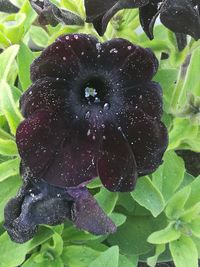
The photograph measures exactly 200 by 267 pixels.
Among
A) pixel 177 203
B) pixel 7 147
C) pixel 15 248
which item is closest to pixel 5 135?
pixel 7 147

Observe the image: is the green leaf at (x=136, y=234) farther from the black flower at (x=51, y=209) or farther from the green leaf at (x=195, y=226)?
the black flower at (x=51, y=209)

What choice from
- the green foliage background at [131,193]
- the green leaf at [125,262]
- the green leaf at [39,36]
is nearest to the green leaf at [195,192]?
the green foliage background at [131,193]

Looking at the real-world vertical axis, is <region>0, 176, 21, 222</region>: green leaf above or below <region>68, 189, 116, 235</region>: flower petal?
below

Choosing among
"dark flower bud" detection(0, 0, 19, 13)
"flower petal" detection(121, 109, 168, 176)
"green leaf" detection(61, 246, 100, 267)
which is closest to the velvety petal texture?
"flower petal" detection(121, 109, 168, 176)

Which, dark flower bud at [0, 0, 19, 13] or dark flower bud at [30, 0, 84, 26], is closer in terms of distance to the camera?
Answer: dark flower bud at [30, 0, 84, 26]

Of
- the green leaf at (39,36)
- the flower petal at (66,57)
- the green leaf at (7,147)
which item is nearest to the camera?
the flower petal at (66,57)

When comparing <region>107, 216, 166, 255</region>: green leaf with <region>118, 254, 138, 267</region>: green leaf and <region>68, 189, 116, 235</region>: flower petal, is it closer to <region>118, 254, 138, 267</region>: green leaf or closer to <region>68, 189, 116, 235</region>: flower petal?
<region>118, 254, 138, 267</region>: green leaf

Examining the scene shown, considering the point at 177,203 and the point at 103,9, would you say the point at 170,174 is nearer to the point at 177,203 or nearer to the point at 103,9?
the point at 177,203
